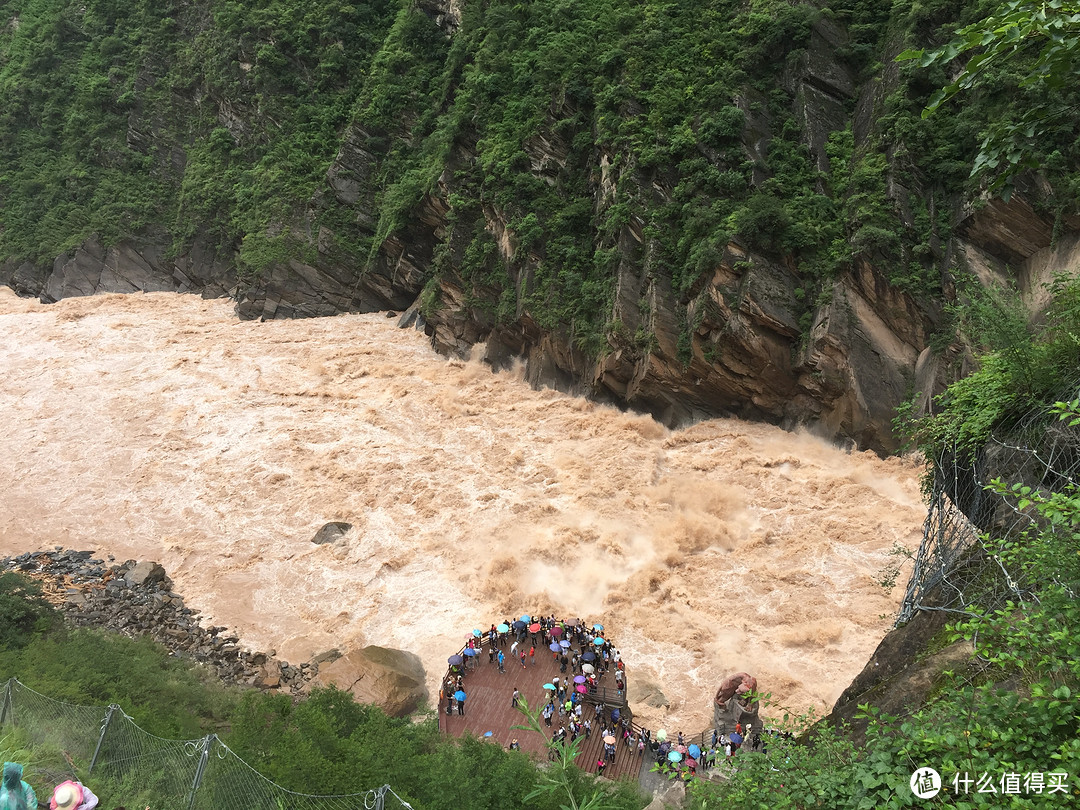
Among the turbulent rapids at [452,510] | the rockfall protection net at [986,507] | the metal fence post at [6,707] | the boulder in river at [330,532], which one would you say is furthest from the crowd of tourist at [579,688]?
the metal fence post at [6,707]

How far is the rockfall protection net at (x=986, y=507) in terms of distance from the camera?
23.5 feet

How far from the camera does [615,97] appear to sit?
31562 millimetres

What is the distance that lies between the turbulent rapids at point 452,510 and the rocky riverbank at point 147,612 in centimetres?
83

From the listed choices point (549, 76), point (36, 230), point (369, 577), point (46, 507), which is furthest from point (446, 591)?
point (36, 230)

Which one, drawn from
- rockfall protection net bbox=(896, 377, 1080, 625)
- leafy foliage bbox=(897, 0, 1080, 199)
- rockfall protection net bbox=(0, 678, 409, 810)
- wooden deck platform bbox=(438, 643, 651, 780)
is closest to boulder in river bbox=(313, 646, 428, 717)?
wooden deck platform bbox=(438, 643, 651, 780)

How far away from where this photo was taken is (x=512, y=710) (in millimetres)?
16219

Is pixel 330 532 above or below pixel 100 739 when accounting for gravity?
below

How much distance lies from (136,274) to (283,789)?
50554 millimetres

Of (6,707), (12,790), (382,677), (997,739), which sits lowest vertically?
(382,677)

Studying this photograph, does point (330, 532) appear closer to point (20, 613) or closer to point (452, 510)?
point (452, 510)

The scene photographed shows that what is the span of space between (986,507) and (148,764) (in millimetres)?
10246

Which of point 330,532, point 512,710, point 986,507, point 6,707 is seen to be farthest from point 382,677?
point 986,507

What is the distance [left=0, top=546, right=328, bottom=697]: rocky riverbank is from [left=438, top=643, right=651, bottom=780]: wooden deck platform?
4239 millimetres

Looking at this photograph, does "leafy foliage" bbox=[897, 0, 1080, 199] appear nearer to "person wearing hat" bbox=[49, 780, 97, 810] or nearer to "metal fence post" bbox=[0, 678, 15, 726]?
"person wearing hat" bbox=[49, 780, 97, 810]
